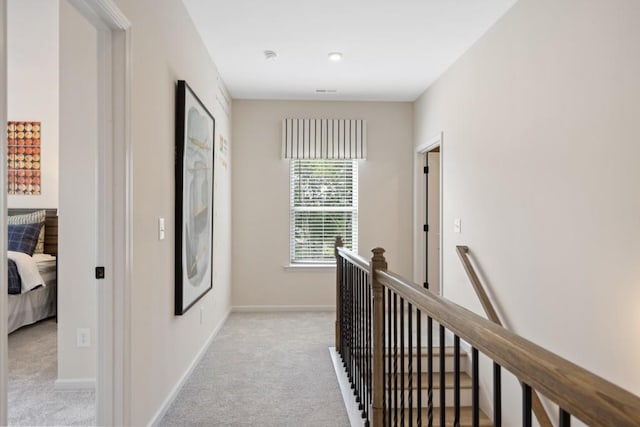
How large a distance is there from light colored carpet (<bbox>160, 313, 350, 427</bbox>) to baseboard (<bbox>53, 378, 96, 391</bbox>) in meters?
0.59

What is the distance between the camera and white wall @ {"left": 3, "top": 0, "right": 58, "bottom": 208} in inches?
133

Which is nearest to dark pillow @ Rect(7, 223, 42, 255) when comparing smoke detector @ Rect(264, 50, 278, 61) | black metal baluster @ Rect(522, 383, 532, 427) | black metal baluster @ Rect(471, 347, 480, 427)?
smoke detector @ Rect(264, 50, 278, 61)

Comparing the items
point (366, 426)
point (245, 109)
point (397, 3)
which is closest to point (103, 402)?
point (366, 426)

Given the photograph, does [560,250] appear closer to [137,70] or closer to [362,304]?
[362,304]

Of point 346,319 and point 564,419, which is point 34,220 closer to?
point 346,319

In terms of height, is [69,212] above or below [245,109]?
below

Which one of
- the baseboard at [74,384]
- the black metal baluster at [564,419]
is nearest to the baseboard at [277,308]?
the baseboard at [74,384]

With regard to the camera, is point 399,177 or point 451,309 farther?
point 399,177

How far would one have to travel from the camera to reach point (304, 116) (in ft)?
17.2

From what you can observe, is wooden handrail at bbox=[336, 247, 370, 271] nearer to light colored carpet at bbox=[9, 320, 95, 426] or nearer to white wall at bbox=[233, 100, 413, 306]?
light colored carpet at bbox=[9, 320, 95, 426]

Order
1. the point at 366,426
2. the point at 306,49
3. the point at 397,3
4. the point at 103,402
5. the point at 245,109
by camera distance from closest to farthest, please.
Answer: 1. the point at 103,402
2. the point at 366,426
3. the point at 397,3
4. the point at 306,49
5. the point at 245,109

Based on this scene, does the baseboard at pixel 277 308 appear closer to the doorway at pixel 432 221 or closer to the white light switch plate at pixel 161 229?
the doorway at pixel 432 221

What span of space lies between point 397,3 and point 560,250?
6.48 ft

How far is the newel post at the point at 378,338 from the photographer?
194 cm
